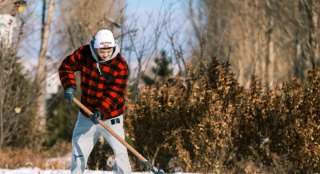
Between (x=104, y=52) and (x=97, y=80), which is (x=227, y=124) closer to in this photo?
(x=97, y=80)

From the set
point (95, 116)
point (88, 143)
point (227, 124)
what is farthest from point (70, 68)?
point (227, 124)

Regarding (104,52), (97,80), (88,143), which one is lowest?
(88,143)

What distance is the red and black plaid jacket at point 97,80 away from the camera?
→ 4387 mm

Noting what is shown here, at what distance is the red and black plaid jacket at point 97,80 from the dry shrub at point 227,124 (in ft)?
7.48

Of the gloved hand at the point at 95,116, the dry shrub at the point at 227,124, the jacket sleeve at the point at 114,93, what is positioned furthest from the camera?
the dry shrub at the point at 227,124

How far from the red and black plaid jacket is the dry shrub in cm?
228

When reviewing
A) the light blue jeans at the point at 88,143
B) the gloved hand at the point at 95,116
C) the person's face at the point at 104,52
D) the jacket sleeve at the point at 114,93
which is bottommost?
the light blue jeans at the point at 88,143

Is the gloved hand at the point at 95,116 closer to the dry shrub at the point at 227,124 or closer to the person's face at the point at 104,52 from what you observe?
the person's face at the point at 104,52

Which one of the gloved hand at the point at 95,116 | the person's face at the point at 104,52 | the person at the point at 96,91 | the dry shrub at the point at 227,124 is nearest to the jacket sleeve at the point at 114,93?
the person at the point at 96,91

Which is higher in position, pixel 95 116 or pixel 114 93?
pixel 114 93

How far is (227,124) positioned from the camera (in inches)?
255

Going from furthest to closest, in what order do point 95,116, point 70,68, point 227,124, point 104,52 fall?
point 227,124
point 70,68
point 104,52
point 95,116

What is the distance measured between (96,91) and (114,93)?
193mm

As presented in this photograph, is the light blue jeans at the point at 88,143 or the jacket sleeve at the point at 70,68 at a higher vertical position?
the jacket sleeve at the point at 70,68
